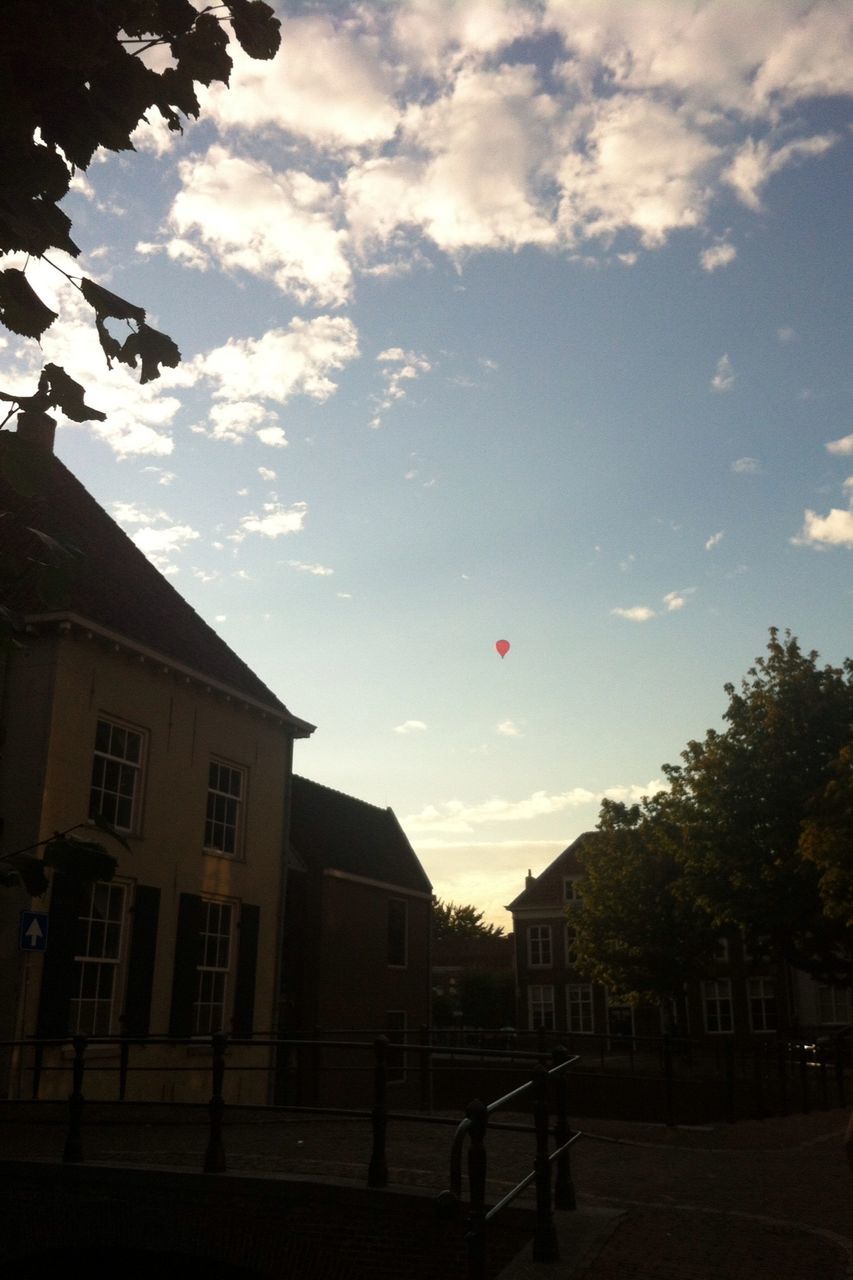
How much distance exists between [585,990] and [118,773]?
4696cm

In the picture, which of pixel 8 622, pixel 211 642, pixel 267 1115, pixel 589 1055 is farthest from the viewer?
pixel 589 1055

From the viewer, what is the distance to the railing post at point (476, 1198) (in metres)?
5.40

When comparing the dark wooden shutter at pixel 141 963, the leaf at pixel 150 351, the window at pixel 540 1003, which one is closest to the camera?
the leaf at pixel 150 351

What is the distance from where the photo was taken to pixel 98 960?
48.6ft

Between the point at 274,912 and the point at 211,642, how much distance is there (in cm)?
466

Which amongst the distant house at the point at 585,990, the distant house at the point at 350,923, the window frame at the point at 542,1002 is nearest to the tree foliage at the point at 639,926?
the distant house at the point at 585,990

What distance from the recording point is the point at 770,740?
3064cm

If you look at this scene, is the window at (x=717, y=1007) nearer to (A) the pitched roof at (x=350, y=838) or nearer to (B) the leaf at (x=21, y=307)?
(A) the pitched roof at (x=350, y=838)

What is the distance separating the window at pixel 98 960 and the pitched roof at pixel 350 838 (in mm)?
12733

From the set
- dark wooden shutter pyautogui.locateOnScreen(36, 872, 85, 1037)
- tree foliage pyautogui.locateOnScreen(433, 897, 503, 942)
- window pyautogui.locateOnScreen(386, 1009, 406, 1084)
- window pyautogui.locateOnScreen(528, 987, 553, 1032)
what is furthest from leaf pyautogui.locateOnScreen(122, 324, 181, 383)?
tree foliage pyautogui.locateOnScreen(433, 897, 503, 942)

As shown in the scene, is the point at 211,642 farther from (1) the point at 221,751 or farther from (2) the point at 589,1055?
(2) the point at 589,1055

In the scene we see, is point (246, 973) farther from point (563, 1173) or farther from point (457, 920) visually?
point (457, 920)

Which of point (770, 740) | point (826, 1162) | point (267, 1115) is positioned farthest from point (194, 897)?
point (770, 740)

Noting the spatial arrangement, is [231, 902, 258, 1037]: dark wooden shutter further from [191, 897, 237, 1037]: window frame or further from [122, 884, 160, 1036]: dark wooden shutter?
[122, 884, 160, 1036]: dark wooden shutter
